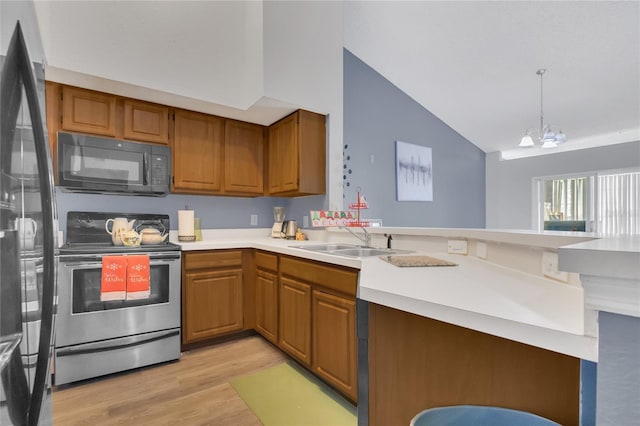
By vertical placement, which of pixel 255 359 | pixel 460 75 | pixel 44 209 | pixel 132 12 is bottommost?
pixel 255 359

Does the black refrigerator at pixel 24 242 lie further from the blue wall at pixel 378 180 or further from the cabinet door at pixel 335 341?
the blue wall at pixel 378 180

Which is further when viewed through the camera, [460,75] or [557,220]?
[557,220]

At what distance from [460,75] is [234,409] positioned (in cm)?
449

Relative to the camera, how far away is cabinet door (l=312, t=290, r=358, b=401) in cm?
169

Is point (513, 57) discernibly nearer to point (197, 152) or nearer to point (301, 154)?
point (301, 154)

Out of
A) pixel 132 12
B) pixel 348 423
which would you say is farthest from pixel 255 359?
pixel 132 12

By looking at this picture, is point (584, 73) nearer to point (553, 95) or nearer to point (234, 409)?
point (553, 95)

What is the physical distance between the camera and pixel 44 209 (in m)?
0.80

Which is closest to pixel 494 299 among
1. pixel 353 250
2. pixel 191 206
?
pixel 353 250

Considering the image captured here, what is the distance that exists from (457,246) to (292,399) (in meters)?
1.33

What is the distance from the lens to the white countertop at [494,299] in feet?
1.97

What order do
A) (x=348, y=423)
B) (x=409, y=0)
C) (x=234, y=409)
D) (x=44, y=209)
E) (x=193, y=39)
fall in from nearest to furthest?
(x=44, y=209) → (x=348, y=423) → (x=234, y=409) → (x=193, y=39) → (x=409, y=0)

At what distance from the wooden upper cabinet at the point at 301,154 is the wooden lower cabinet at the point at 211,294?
32.3 inches

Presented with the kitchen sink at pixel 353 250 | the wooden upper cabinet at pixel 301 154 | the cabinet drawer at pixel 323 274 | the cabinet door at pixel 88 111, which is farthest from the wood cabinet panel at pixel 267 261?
the cabinet door at pixel 88 111
